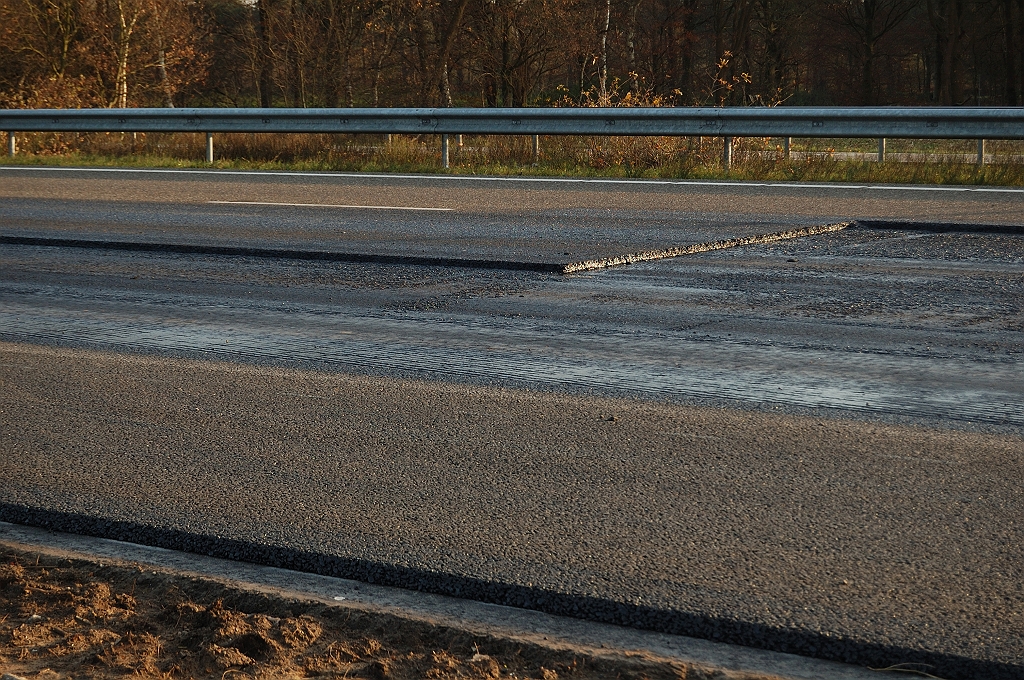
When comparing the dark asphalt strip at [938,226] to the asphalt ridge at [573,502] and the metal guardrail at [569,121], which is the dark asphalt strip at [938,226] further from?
the asphalt ridge at [573,502]

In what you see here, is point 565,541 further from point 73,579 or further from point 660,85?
point 660,85

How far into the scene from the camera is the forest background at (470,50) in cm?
3075

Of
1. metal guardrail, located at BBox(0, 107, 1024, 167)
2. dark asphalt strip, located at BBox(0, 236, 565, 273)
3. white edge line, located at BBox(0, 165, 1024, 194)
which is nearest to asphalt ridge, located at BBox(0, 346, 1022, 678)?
dark asphalt strip, located at BBox(0, 236, 565, 273)

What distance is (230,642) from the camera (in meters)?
2.89

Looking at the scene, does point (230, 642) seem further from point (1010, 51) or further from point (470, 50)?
point (1010, 51)

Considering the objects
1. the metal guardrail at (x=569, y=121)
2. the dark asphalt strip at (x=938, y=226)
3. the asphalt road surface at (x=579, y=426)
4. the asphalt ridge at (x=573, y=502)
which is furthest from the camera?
the metal guardrail at (x=569, y=121)

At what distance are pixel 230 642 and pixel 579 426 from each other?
1999 mm

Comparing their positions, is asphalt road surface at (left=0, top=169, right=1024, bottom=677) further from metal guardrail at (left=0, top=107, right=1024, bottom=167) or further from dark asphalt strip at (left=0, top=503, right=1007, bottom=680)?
metal guardrail at (left=0, top=107, right=1024, bottom=167)

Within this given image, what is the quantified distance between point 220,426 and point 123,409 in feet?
1.72

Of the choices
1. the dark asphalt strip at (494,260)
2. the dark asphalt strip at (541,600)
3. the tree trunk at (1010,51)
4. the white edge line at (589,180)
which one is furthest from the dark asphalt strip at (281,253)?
the tree trunk at (1010,51)

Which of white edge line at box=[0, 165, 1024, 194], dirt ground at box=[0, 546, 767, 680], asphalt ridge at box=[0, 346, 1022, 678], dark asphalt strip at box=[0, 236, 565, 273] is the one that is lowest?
dirt ground at box=[0, 546, 767, 680]

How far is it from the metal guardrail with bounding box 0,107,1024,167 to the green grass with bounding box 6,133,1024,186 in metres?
0.47

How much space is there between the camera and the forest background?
101 ft

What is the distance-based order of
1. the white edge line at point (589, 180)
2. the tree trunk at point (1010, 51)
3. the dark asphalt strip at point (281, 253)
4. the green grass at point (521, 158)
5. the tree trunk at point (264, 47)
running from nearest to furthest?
the dark asphalt strip at point (281, 253)
the white edge line at point (589, 180)
the green grass at point (521, 158)
the tree trunk at point (264, 47)
the tree trunk at point (1010, 51)
